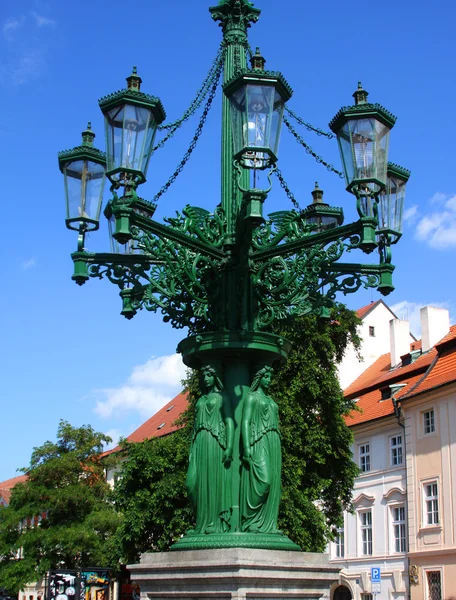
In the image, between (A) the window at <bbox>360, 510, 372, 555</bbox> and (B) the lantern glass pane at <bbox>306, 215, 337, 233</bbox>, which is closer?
(B) the lantern glass pane at <bbox>306, 215, 337, 233</bbox>

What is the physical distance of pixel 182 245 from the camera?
6.87 meters

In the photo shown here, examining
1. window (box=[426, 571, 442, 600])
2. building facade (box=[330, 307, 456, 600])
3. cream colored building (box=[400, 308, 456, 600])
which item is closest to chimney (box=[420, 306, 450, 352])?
building facade (box=[330, 307, 456, 600])

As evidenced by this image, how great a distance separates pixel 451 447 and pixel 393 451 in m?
4.64

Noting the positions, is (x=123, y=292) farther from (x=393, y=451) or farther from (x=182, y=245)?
(x=393, y=451)

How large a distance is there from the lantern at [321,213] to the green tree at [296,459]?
13.2 m

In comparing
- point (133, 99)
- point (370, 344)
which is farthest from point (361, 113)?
point (370, 344)

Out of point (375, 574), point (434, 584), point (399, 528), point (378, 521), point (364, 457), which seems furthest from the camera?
point (364, 457)

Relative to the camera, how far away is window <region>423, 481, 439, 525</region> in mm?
28950

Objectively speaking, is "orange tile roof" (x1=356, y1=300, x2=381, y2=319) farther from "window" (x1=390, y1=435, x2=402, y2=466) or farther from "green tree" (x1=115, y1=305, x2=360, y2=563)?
"green tree" (x1=115, y1=305, x2=360, y2=563)

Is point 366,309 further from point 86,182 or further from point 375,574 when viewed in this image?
point 86,182

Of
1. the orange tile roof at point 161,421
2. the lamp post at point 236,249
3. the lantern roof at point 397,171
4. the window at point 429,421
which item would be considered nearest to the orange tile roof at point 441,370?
the window at point 429,421

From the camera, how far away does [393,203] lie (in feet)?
25.7

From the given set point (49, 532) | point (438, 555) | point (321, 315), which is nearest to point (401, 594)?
point (438, 555)

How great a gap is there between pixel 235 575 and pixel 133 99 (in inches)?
151
